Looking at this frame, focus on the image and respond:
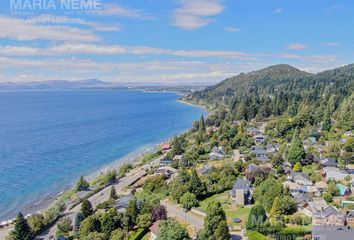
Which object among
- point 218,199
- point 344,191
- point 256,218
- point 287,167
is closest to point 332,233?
point 256,218

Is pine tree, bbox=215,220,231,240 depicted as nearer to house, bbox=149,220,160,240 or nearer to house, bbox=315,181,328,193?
house, bbox=149,220,160,240

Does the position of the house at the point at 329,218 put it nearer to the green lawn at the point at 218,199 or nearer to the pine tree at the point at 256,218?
the pine tree at the point at 256,218

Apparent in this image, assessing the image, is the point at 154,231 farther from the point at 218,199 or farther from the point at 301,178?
the point at 301,178

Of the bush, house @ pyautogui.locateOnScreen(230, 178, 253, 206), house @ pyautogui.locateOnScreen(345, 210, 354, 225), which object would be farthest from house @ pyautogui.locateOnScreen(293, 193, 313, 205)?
the bush

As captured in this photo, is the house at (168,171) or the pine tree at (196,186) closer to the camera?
the pine tree at (196,186)

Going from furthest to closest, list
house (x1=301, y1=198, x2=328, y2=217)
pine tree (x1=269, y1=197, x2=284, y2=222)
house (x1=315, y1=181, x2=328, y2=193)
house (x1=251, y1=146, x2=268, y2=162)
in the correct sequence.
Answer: house (x1=251, y1=146, x2=268, y2=162) → house (x1=315, y1=181, x2=328, y2=193) → house (x1=301, y1=198, x2=328, y2=217) → pine tree (x1=269, y1=197, x2=284, y2=222)

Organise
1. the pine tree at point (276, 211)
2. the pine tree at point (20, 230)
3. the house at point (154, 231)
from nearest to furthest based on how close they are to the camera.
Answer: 1. the house at point (154, 231)
2. the pine tree at point (20, 230)
3. the pine tree at point (276, 211)

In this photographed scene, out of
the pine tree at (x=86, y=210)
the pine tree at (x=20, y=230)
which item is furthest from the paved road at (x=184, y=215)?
the pine tree at (x=20, y=230)
